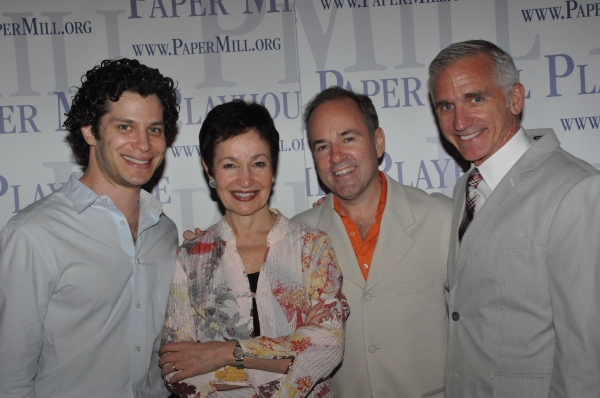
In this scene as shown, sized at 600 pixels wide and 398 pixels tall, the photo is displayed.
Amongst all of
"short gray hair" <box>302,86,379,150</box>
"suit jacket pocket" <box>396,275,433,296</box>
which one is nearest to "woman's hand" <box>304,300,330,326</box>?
"suit jacket pocket" <box>396,275,433,296</box>

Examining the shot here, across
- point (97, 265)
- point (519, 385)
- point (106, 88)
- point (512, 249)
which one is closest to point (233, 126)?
point (106, 88)

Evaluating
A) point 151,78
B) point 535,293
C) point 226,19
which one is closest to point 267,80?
point 226,19

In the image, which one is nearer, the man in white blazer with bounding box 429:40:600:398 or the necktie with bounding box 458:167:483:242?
the man in white blazer with bounding box 429:40:600:398

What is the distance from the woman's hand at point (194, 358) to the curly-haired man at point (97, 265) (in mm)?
262

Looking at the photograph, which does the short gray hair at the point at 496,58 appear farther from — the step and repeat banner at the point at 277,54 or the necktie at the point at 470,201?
the step and repeat banner at the point at 277,54

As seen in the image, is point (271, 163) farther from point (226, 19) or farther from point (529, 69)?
point (529, 69)

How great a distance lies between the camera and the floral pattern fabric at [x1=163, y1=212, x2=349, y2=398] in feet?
6.08

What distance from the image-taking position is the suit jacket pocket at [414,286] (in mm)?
2312

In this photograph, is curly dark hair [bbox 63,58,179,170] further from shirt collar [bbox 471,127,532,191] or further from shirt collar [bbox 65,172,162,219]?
shirt collar [bbox 471,127,532,191]

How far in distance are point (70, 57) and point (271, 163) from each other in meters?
2.06

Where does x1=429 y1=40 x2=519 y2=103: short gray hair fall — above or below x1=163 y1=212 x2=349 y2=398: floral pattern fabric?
above

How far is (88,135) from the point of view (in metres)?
2.17

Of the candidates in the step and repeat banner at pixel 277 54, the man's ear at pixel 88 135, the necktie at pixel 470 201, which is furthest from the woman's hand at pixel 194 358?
the step and repeat banner at pixel 277 54

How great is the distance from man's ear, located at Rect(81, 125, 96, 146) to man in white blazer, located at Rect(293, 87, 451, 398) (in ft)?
3.69
